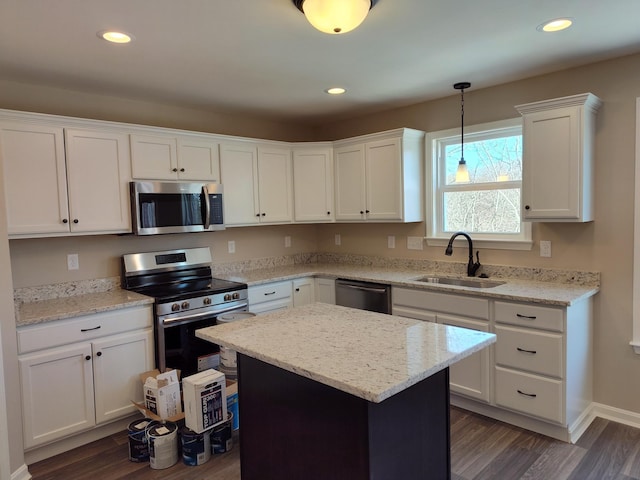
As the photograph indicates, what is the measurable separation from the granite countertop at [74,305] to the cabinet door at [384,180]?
6.87 feet

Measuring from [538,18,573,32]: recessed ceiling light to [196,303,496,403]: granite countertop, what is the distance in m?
1.67

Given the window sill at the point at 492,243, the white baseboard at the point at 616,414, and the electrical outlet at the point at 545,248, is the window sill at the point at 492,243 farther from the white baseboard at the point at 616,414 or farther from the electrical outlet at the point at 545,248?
the white baseboard at the point at 616,414

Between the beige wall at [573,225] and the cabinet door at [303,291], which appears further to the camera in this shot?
the cabinet door at [303,291]

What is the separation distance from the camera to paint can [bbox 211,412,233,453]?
266 cm

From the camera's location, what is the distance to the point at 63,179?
2.89 m

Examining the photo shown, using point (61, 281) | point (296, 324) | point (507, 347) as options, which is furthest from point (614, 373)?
point (61, 281)

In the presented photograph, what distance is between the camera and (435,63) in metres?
2.86

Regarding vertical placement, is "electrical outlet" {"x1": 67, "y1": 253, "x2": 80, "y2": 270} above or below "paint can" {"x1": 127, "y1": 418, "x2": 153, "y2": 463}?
above

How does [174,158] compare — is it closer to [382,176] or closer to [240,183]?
[240,183]

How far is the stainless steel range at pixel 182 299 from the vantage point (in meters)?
3.05

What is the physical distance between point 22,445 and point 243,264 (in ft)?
7.44

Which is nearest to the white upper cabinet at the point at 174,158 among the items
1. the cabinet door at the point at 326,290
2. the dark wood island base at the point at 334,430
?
the cabinet door at the point at 326,290

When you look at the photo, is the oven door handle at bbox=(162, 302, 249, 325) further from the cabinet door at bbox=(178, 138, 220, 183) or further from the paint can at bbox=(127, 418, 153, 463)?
the cabinet door at bbox=(178, 138, 220, 183)

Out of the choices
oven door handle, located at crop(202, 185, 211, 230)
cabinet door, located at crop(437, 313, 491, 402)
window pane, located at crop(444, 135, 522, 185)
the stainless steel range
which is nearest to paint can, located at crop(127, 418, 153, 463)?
the stainless steel range
